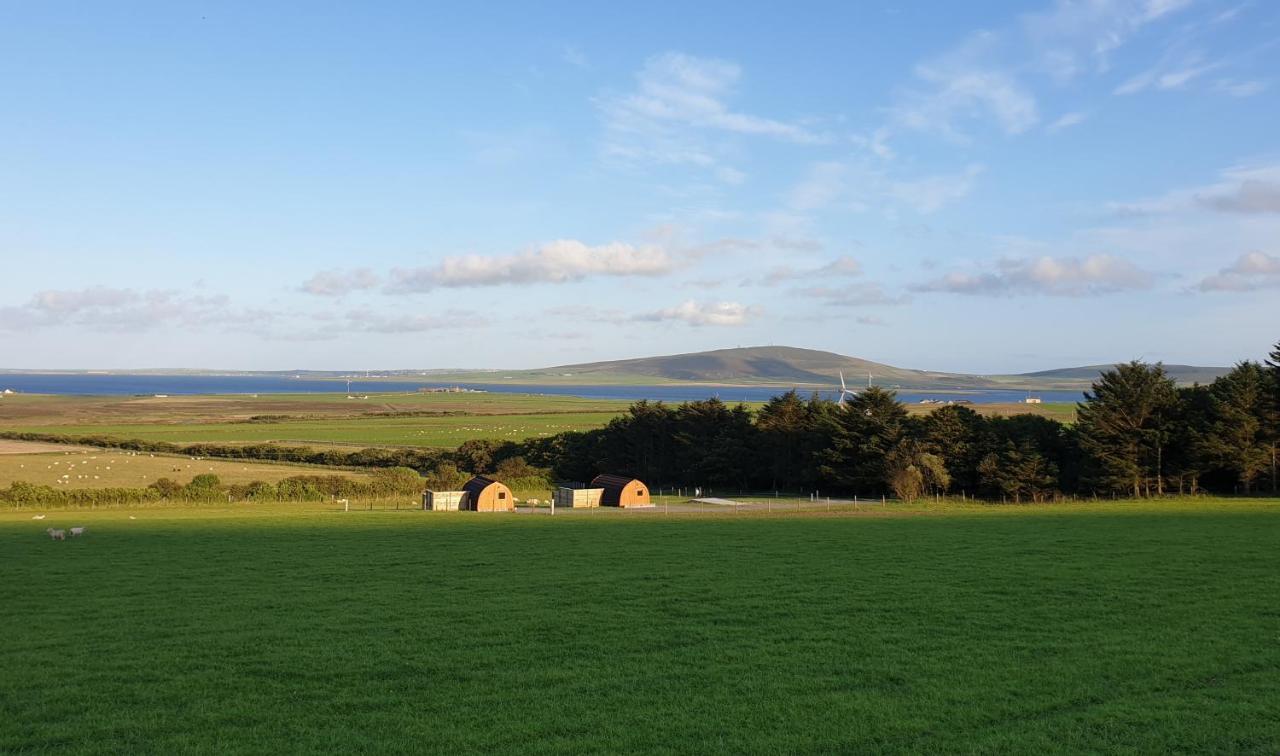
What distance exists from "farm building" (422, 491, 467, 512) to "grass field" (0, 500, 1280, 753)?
78.5ft

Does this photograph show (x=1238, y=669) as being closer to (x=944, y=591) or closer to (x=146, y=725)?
(x=944, y=591)

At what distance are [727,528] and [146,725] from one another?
29.9 m

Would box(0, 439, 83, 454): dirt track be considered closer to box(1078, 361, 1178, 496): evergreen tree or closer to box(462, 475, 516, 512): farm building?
box(462, 475, 516, 512): farm building

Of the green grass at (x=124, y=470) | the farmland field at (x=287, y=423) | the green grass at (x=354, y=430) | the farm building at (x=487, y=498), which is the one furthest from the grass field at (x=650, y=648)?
the farmland field at (x=287, y=423)

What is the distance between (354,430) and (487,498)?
8534cm

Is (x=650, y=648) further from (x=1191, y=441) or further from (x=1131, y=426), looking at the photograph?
(x=1191, y=441)

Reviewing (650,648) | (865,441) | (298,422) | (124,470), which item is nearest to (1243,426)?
(865,441)

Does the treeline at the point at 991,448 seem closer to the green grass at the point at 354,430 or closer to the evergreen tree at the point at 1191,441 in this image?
the evergreen tree at the point at 1191,441

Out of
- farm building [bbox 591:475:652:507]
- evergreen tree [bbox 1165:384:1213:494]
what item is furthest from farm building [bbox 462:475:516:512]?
evergreen tree [bbox 1165:384:1213:494]

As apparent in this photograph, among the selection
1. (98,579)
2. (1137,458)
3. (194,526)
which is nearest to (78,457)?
(194,526)

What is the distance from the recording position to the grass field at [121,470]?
70.0m

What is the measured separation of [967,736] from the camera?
11000 mm

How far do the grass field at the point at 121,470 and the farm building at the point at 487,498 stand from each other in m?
21.3

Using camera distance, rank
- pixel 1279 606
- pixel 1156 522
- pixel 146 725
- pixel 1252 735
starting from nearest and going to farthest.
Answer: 1. pixel 1252 735
2. pixel 146 725
3. pixel 1279 606
4. pixel 1156 522
